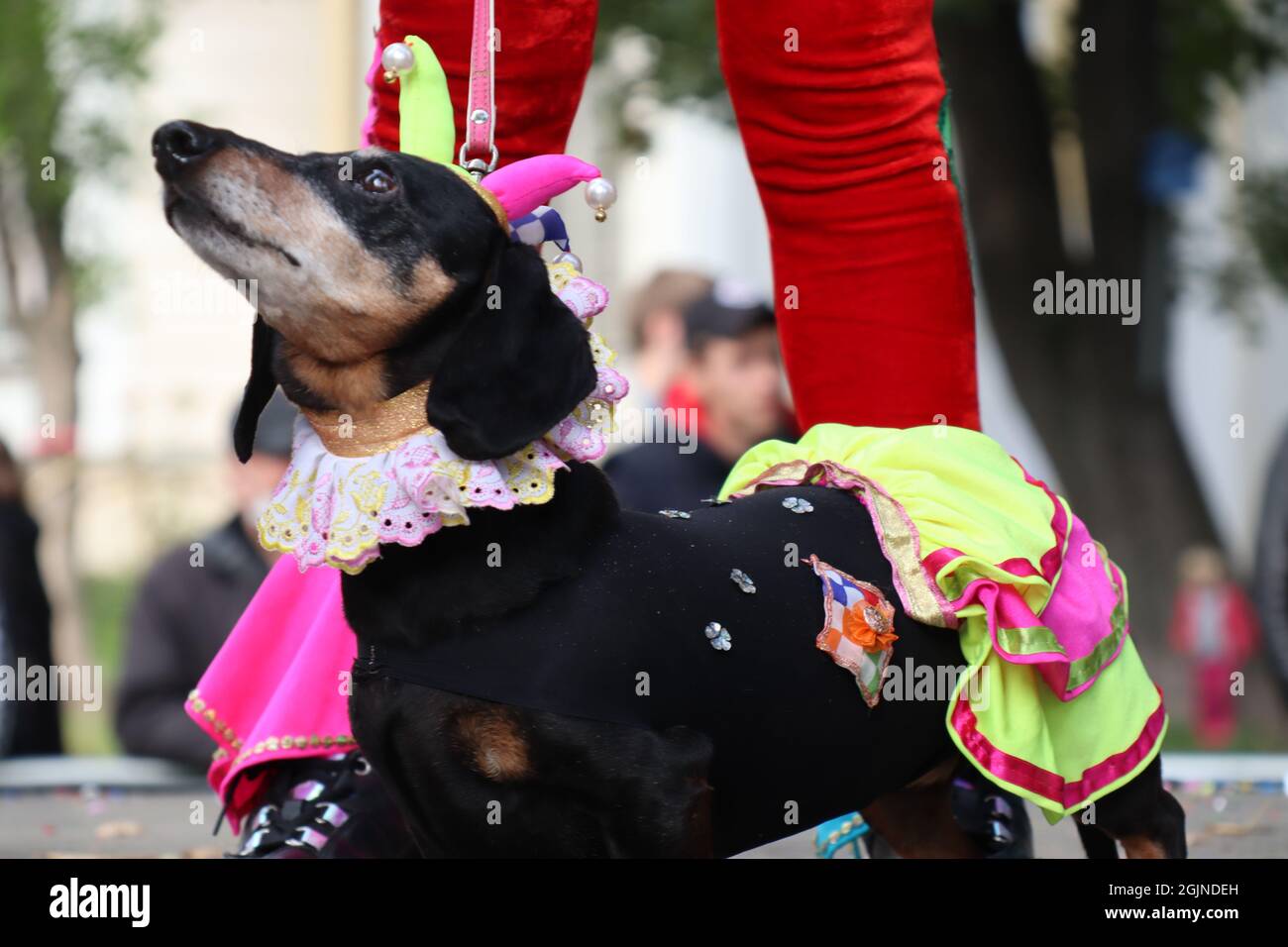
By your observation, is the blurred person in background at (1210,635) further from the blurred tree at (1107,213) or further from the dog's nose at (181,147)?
the dog's nose at (181,147)

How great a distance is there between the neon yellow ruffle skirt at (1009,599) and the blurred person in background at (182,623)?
10.9 feet

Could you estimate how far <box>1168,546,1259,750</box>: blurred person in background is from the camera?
30.2 ft

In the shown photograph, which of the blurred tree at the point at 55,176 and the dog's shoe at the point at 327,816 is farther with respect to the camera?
the blurred tree at the point at 55,176

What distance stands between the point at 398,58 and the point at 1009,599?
1277 millimetres

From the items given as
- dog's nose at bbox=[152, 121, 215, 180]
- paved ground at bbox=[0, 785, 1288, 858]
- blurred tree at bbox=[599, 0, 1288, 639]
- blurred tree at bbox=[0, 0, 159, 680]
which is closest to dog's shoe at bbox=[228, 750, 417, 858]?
paved ground at bbox=[0, 785, 1288, 858]

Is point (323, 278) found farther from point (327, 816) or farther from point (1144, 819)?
point (1144, 819)

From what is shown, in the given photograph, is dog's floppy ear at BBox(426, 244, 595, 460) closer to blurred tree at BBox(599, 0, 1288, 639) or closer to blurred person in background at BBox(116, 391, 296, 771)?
blurred person in background at BBox(116, 391, 296, 771)

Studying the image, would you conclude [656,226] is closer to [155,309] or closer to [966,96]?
[155,309]

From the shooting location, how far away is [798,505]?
2.87 m

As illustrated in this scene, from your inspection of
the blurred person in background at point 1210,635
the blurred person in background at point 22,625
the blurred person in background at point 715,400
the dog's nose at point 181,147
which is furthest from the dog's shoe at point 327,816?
the blurred person in background at point 1210,635

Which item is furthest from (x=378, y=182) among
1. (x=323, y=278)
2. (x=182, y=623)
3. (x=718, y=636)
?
(x=182, y=623)

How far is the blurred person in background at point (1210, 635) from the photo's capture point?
9.20 metres

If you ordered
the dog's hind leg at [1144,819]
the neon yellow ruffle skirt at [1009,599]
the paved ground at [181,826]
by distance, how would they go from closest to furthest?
the neon yellow ruffle skirt at [1009,599] → the dog's hind leg at [1144,819] → the paved ground at [181,826]

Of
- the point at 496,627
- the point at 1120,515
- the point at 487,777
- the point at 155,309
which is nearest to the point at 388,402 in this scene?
the point at 496,627
